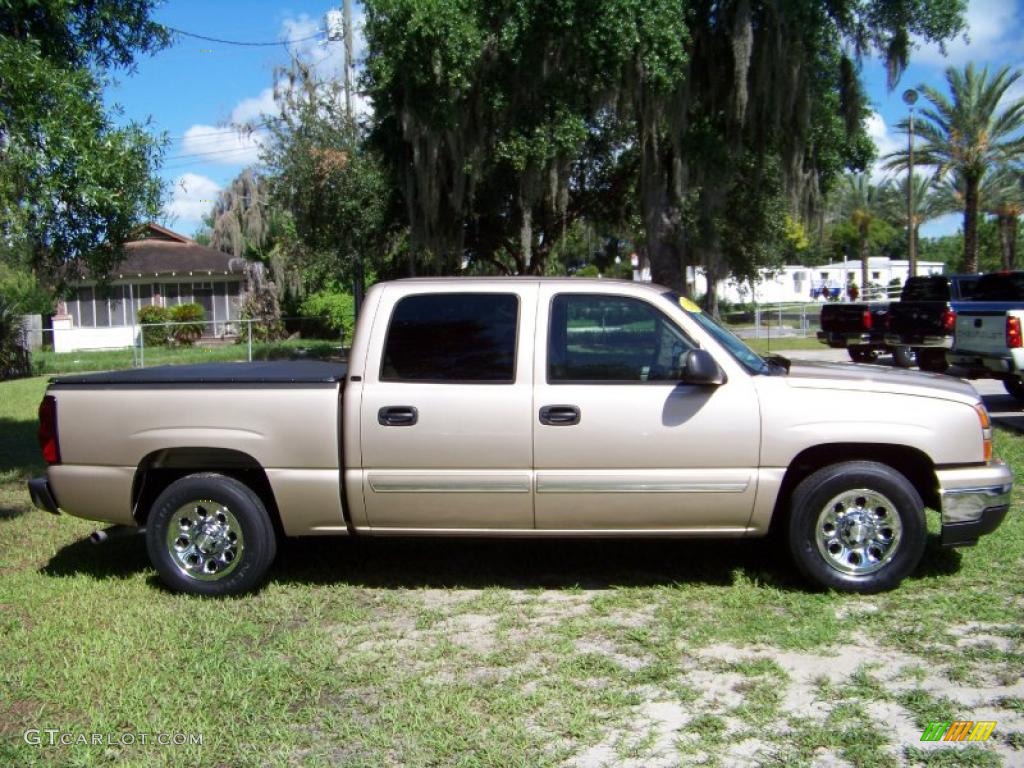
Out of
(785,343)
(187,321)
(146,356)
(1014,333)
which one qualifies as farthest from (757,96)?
(187,321)

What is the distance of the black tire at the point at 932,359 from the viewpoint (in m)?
16.5

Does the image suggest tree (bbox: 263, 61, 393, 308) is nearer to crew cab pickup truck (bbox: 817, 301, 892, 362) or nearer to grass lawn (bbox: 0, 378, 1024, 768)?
crew cab pickup truck (bbox: 817, 301, 892, 362)

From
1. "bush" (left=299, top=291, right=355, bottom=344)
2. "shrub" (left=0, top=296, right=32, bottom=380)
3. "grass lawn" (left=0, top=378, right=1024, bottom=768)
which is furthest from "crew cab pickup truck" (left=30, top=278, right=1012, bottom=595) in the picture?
A: "bush" (left=299, top=291, right=355, bottom=344)

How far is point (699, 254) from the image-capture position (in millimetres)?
19078

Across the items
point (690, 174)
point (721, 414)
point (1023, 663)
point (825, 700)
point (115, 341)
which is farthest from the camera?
point (115, 341)

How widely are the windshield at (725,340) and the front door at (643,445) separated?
0.17 m

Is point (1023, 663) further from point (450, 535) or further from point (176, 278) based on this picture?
point (176, 278)

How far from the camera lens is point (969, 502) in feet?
17.7

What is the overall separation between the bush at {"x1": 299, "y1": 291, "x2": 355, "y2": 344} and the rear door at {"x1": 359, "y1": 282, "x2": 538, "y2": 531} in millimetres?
25993

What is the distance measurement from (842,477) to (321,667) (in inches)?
116

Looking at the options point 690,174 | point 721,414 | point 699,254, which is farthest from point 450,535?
point 699,254

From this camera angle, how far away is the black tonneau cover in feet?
18.9

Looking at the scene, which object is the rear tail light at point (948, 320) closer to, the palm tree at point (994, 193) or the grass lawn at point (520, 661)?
the grass lawn at point (520, 661)

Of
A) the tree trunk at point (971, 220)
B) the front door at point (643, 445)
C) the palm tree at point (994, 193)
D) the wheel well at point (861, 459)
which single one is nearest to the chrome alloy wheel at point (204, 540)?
the front door at point (643, 445)
